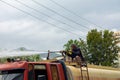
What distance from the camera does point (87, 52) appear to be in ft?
168

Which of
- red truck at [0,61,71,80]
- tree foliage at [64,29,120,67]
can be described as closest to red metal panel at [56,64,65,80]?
red truck at [0,61,71,80]

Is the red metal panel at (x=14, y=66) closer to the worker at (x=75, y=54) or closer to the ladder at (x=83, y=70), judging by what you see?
the ladder at (x=83, y=70)

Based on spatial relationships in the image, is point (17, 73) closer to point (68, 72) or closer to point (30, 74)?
point (30, 74)

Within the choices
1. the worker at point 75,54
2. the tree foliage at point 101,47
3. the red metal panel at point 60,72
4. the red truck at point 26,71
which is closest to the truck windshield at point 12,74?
the red truck at point 26,71

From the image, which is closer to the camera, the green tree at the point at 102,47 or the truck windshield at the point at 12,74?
the truck windshield at the point at 12,74

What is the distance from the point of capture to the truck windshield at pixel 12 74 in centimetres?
1015

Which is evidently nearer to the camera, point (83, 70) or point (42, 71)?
point (42, 71)

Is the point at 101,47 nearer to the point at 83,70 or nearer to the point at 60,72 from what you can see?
the point at 83,70

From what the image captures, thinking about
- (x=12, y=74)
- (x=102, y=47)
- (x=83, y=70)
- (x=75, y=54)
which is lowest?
(x=12, y=74)

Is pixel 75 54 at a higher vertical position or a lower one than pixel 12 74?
higher

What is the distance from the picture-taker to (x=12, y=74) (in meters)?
10.3

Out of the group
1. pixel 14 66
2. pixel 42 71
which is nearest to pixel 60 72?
pixel 42 71

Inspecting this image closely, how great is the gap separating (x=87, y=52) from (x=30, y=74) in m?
41.2

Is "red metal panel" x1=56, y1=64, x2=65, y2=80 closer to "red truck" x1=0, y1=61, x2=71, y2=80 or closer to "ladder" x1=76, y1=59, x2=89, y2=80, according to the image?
"red truck" x1=0, y1=61, x2=71, y2=80
